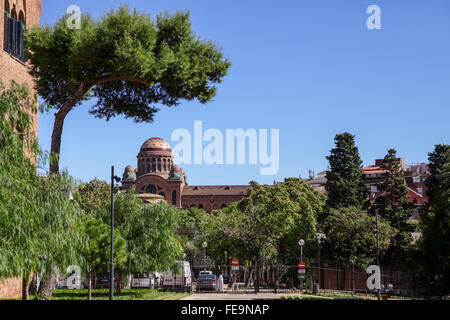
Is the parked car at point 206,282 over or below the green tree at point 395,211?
below

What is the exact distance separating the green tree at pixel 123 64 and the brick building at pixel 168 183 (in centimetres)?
9526

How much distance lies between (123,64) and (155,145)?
106682mm

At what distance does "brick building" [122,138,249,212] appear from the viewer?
122000mm

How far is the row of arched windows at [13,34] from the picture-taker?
25906mm

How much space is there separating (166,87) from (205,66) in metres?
2.07

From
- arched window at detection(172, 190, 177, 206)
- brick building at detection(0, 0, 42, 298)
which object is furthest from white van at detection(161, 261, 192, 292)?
arched window at detection(172, 190, 177, 206)

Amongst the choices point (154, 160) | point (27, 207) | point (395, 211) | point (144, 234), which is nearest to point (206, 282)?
point (144, 234)

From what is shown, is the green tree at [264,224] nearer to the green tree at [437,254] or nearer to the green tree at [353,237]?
the green tree at [353,237]

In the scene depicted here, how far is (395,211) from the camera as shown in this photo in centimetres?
5269

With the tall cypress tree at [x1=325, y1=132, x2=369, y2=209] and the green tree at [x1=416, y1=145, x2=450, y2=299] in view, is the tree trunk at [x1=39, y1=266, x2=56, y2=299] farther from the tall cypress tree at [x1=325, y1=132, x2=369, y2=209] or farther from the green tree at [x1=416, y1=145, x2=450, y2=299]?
the tall cypress tree at [x1=325, y1=132, x2=369, y2=209]

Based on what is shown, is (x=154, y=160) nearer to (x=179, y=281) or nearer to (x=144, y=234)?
(x=179, y=281)

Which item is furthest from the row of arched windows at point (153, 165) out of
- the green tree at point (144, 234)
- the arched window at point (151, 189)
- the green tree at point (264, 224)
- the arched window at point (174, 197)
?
the green tree at point (144, 234)

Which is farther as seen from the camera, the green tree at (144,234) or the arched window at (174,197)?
the arched window at (174,197)
